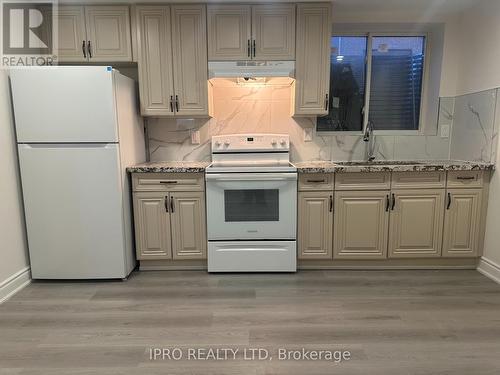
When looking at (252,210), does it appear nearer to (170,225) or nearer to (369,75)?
(170,225)

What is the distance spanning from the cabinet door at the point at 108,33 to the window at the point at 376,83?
1913 mm

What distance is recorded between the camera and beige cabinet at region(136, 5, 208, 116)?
2.67 meters

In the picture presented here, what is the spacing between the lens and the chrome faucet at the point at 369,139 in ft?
10.3

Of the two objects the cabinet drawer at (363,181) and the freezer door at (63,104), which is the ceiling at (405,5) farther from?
the freezer door at (63,104)

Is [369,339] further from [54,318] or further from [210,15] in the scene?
[210,15]

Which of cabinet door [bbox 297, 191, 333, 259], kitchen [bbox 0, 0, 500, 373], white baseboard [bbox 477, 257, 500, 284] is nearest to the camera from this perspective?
kitchen [bbox 0, 0, 500, 373]

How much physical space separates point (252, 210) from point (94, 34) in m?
1.98

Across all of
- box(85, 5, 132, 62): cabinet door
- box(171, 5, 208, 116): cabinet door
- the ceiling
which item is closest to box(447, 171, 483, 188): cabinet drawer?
the ceiling

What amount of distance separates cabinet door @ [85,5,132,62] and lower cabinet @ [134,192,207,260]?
121 cm

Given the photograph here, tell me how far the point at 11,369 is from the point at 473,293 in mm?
2961

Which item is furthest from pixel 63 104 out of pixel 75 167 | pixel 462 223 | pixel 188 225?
pixel 462 223

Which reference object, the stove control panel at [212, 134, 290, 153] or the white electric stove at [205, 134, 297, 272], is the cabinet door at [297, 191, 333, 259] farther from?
the stove control panel at [212, 134, 290, 153]

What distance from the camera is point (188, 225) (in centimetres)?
270

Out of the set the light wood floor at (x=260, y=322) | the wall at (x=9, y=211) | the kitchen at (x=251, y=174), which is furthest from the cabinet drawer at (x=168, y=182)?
the wall at (x=9, y=211)
